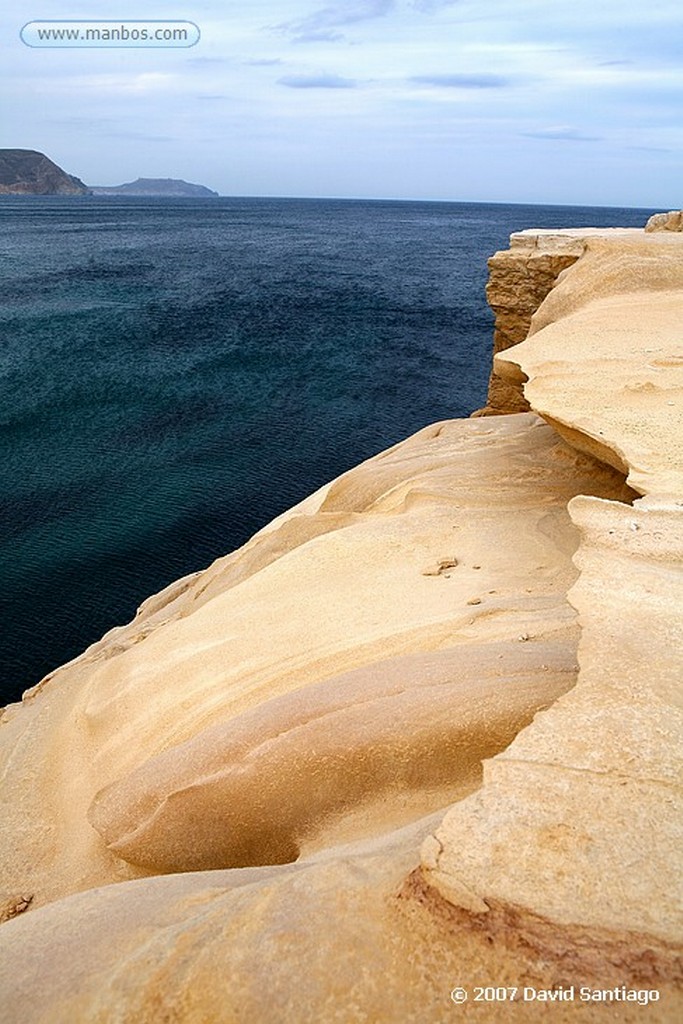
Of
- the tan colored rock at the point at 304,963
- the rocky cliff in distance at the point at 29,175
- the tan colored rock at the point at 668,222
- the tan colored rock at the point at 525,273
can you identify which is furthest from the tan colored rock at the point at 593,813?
the rocky cliff in distance at the point at 29,175

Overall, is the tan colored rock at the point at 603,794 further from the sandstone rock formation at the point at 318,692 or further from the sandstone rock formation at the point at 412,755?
the sandstone rock formation at the point at 318,692

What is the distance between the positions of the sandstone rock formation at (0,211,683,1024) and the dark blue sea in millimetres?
4279

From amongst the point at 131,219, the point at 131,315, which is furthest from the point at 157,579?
the point at 131,219

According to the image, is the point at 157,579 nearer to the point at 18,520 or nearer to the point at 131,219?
the point at 18,520

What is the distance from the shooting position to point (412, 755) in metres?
3.71

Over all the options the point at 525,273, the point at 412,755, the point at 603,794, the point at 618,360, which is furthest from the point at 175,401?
the point at 603,794

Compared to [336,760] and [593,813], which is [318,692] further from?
[593,813]

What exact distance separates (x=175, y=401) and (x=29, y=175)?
127049mm

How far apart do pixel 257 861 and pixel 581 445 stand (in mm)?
3580

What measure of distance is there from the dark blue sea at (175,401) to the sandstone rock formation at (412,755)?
4.28 m

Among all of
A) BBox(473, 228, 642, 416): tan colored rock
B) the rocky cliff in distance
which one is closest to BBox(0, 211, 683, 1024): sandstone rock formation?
BBox(473, 228, 642, 416): tan colored rock

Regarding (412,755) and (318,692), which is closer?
(412,755)

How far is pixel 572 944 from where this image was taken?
212cm

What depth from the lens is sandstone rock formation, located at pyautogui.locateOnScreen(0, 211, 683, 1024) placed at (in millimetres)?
2225
